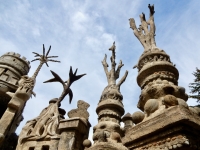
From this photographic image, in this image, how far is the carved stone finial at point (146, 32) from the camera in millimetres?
4367

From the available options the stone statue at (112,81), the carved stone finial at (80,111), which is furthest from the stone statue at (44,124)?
the stone statue at (112,81)

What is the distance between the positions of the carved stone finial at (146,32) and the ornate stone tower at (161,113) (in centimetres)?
12

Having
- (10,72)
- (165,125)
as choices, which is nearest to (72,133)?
(165,125)

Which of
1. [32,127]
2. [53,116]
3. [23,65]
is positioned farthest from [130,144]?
[23,65]

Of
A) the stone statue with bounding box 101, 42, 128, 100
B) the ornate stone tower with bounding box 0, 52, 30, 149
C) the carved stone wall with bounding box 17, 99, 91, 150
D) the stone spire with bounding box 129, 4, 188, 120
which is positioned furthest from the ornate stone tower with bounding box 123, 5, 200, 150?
the ornate stone tower with bounding box 0, 52, 30, 149

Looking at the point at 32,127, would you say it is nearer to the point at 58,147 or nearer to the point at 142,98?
the point at 58,147

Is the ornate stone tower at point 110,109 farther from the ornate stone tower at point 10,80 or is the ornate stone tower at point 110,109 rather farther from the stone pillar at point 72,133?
the ornate stone tower at point 10,80

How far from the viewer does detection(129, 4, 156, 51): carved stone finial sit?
437 cm

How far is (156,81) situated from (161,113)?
0.93m

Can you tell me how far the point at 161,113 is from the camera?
261 cm

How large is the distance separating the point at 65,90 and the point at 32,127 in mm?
1803

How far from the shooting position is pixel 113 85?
720 cm

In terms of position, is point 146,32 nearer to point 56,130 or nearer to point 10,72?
point 56,130

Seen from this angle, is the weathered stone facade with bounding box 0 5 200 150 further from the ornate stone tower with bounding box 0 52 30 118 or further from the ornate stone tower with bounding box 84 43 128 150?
the ornate stone tower with bounding box 0 52 30 118
